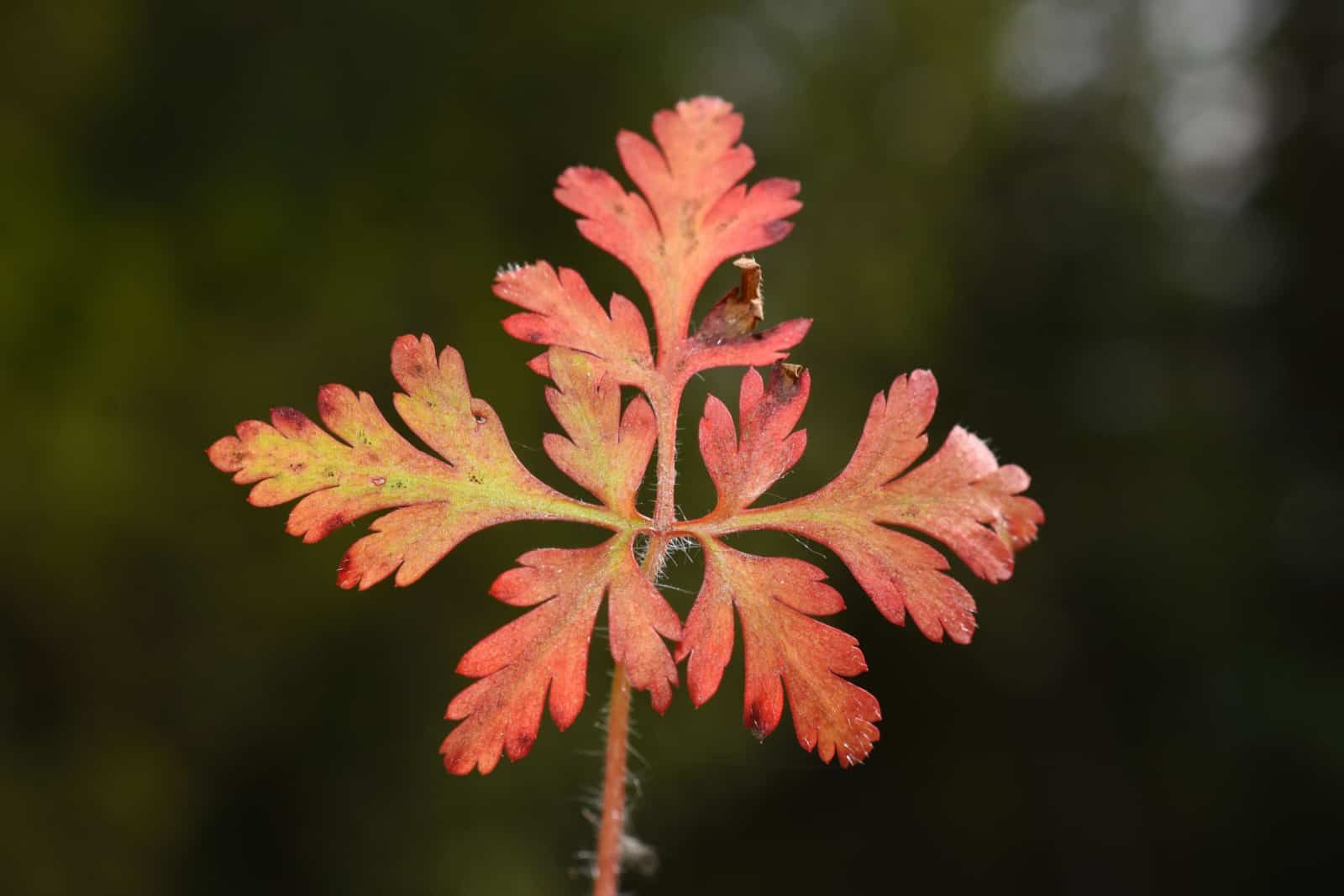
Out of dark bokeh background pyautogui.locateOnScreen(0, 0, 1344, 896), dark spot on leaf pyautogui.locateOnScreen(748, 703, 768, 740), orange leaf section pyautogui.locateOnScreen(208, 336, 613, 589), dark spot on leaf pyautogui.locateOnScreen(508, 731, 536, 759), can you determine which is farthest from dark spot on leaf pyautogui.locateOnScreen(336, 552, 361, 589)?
dark bokeh background pyautogui.locateOnScreen(0, 0, 1344, 896)

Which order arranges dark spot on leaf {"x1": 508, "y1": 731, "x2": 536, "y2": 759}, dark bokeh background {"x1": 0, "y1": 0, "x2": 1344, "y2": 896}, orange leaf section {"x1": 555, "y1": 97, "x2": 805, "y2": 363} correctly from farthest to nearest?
1. dark bokeh background {"x1": 0, "y1": 0, "x2": 1344, "y2": 896}
2. orange leaf section {"x1": 555, "y1": 97, "x2": 805, "y2": 363}
3. dark spot on leaf {"x1": 508, "y1": 731, "x2": 536, "y2": 759}

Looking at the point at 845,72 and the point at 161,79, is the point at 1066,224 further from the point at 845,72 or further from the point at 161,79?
the point at 161,79

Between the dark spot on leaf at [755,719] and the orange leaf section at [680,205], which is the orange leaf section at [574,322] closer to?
the orange leaf section at [680,205]

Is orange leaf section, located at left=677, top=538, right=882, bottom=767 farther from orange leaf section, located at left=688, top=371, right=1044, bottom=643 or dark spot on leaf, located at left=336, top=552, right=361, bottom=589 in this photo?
dark spot on leaf, located at left=336, top=552, right=361, bottom=589

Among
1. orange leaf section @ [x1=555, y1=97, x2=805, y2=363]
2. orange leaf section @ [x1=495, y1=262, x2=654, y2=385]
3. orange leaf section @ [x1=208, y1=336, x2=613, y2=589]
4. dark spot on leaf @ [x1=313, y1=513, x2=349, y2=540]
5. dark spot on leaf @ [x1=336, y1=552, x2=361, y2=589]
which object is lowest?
dark spot on leaf @ [x1=336, y1=552, x2=361, y2=589]

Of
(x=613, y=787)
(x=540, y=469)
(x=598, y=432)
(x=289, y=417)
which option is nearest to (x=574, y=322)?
(x=598, y=432)

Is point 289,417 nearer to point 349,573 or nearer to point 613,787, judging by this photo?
point 349,573
